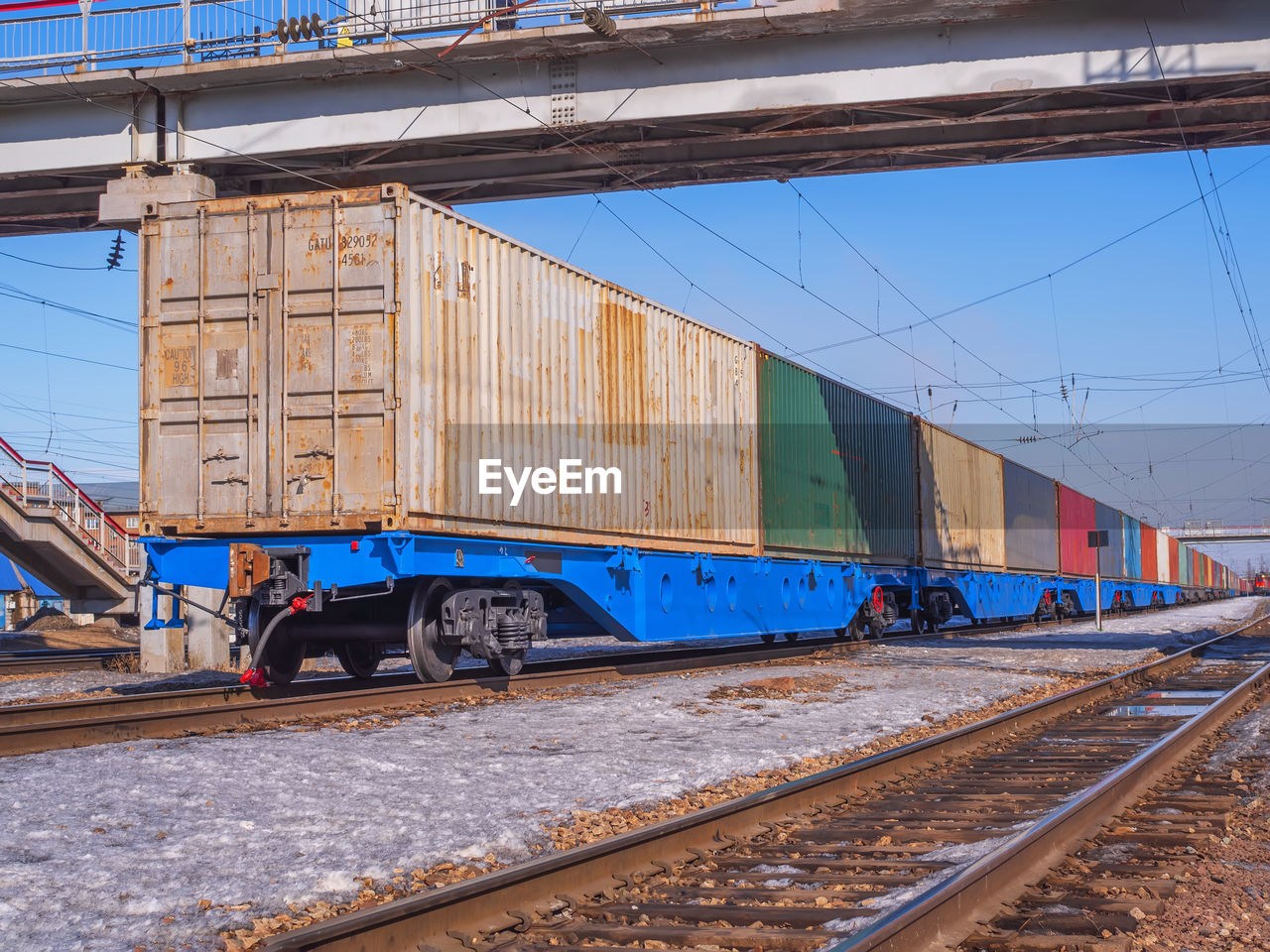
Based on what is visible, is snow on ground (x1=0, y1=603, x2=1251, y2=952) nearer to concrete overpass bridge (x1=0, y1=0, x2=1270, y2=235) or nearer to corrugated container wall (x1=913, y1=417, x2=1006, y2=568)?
concrete overpass bridge (x1=0, y1=0, x2=1270, y2=235)

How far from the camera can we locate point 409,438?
10.4 metres

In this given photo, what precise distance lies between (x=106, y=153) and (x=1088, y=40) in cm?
1366

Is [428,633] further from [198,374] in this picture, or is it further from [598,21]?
[598,21]

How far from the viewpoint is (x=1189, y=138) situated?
676 inches

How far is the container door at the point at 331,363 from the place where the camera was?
1041 cm

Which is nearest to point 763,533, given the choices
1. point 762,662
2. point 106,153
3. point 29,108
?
point 762,662

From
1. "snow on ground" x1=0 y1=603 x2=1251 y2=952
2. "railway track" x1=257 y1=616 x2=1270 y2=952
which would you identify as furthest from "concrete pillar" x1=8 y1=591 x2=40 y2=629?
"railway track" x1=257 y1=616 x2=1270 y2=952

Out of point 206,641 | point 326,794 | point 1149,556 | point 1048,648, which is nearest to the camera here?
point 326,794

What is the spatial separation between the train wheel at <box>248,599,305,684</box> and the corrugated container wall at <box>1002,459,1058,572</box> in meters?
21.7

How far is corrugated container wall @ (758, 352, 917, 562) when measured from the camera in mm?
17766

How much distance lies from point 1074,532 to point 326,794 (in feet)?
110

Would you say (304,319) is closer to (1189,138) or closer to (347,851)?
(347,851)

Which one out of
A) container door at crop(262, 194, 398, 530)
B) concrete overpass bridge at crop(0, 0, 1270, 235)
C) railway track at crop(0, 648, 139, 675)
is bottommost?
railway track at crop(0, 648, 139, 675)

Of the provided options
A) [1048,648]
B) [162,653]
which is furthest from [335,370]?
[1048,648]
